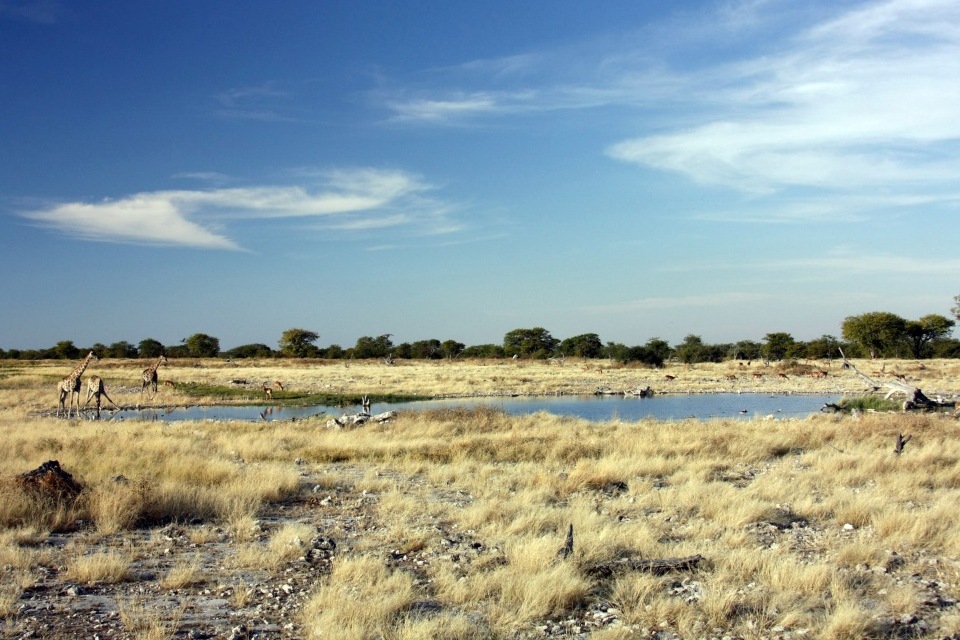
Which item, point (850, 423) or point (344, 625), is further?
point (850, 423)

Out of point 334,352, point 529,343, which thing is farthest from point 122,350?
point 529,343

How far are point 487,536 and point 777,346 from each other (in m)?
81.3

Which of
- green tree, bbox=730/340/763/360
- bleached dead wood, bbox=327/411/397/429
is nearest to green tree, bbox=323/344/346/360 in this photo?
green tree, bbox=730/340/763/360

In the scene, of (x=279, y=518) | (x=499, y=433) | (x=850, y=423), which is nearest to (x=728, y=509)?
(x=279, y=518)

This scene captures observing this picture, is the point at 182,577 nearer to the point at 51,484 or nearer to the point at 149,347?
the point at 51,484

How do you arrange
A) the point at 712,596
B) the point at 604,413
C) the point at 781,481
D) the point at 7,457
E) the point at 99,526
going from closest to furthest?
the point at 712,596 → the point at 99,526 → the point at 781,481 → the point at 7,457 → the point at 604,413

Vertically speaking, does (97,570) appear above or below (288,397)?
above

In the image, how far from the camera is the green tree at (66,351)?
334ft

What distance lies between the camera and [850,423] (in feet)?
64.1

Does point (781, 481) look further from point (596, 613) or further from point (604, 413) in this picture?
point (604, 413)

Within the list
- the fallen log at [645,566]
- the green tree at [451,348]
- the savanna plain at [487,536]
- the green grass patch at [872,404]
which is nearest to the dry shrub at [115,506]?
the savanna plain at [487,536]

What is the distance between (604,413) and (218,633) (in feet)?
82.1

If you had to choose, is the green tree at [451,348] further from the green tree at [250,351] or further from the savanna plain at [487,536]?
the savanna plain at [487,536]

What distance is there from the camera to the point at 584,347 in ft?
299
